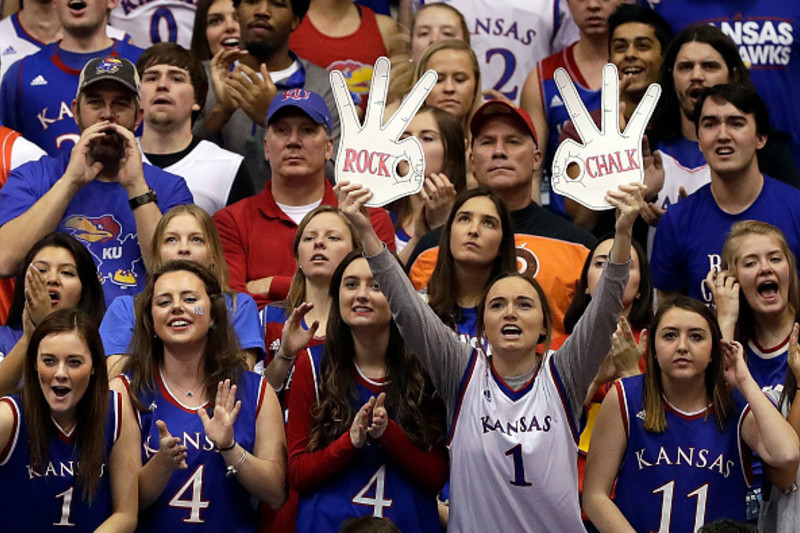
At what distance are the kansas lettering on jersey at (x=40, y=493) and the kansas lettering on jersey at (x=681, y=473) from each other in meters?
2.10

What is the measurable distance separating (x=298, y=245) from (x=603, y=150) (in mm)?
1703

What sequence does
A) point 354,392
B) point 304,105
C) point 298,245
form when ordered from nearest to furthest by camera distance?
point 354,392
point 298,245
point 304,105

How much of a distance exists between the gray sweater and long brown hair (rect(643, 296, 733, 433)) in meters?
0.33

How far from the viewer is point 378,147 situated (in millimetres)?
6434

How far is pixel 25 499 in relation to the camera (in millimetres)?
6266

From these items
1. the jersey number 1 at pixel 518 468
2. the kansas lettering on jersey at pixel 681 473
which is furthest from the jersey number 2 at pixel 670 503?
the jersey number 1 at pixel 518 468

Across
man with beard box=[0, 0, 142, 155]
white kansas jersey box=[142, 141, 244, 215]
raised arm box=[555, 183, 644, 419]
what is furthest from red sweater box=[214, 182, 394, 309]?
raised arm box=[555, 183, 644, 419]

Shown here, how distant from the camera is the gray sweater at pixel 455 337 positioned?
616cm

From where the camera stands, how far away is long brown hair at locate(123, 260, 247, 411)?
6.61 metres

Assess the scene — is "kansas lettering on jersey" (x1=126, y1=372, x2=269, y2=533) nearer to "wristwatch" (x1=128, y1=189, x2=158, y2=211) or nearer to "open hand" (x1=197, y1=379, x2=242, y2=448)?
"open hand" (x1=197, y1=379, x2=242, y2=448)

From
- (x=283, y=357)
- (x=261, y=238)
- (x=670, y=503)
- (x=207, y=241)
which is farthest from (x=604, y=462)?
(x=261, y=238)

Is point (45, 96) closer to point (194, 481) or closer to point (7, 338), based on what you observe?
point (7, 338)

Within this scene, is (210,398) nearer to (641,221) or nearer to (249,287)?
(249,287)

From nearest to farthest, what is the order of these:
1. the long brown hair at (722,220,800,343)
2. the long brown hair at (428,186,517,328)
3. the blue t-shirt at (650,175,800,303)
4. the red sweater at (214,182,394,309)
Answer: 1. the long brown hair at (428,186,517,328)
2. the long brown hair at (722,220,800,343)
3. the blue t-shirt at (650,175,800,303)
4. the red sweater at (214,182,394,309)
